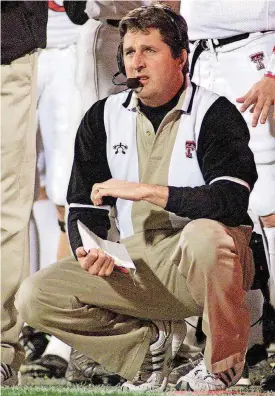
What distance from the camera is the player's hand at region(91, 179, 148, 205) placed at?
2904 mm

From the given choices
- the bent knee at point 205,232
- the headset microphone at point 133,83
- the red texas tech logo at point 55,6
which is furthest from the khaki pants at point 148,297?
the red texas tech logo at point 55,6

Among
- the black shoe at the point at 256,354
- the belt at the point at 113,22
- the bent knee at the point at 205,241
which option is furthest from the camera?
the belt at the point at 113,22

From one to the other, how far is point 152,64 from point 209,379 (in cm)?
98

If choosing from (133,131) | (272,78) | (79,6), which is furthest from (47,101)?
(272,78)

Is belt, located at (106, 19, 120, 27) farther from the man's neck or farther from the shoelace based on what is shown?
the shoelace

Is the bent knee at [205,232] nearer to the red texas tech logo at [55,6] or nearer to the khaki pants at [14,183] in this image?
the khaki pants at [14,183]

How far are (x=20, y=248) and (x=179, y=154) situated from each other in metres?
0.62

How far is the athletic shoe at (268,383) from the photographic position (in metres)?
3.08

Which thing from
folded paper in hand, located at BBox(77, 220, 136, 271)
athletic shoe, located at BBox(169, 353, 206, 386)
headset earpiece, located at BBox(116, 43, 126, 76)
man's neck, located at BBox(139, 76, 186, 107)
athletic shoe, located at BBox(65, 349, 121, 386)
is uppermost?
headset earpiece, located at BBox(116, 43, 126, 76)

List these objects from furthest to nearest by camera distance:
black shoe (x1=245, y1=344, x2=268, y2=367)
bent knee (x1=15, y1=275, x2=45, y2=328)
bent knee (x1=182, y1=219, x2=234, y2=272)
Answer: black shoe (x1=245, y1=344, x2=268, y2=367)
bent knee (x1=15, y1=275, x2=45, y2=328)
bent knee (x1=182, y1=219, x2=234, y2=272)

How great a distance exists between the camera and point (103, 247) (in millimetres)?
2959

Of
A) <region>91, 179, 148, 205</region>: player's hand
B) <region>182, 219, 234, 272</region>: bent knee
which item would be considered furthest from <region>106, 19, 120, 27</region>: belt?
<region>182, 219, 234, 272</region>: bent knee

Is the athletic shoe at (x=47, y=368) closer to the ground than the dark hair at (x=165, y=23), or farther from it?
closer to the ground

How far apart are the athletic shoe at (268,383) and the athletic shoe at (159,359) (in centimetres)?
29
